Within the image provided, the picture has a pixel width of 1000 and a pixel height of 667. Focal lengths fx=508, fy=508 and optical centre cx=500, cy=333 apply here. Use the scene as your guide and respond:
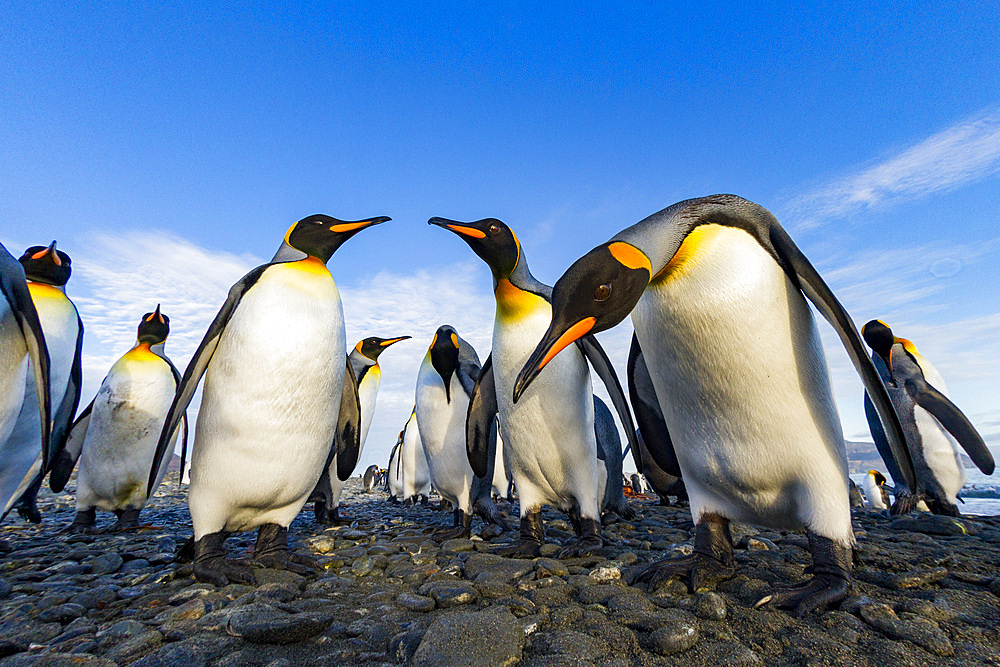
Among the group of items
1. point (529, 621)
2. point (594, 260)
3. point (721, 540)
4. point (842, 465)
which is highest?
point (594, 260)

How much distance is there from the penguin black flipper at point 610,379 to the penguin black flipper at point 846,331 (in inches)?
56.6

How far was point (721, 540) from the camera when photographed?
8.10 feet

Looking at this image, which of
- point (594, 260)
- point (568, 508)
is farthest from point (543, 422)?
point (594, 260)

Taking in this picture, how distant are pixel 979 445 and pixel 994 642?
3.34m

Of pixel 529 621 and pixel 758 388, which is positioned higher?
pixel 758 388

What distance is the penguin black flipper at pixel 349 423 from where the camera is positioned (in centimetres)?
417

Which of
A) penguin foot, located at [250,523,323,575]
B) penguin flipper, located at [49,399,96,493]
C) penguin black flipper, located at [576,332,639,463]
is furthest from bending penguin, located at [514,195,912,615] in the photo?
penguin flipper, located at [49,399,96,493]

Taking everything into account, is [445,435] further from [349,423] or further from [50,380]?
[50,380]

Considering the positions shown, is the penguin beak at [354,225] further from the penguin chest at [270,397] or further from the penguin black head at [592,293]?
the penguin black head at [592,293]

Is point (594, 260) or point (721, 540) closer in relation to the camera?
point (594, 260)

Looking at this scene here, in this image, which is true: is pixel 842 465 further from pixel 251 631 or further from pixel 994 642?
pixel 251 631

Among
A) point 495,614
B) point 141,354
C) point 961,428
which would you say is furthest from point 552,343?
point 141,354

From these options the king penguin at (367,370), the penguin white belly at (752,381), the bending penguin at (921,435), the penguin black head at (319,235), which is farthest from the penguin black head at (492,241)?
the bending penguin at (921,435)

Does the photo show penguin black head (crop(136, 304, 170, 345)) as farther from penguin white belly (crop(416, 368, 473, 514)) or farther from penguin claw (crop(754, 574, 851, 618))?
penguin claw (crop(754, 574, 851, 618))
